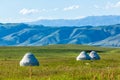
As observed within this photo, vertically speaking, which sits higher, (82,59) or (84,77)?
(84,77)

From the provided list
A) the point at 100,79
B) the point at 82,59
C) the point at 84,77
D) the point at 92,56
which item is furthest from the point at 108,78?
the point at 92,56

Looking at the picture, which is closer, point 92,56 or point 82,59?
point 82,59

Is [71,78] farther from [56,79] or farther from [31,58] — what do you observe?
[31,58]

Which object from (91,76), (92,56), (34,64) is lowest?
(92,56)

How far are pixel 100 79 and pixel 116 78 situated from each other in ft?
4.40

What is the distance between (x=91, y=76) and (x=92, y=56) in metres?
86.4

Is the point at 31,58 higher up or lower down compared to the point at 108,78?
lower down

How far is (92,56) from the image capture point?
359 feet

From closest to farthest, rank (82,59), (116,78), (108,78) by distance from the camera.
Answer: (108,78), (116,78), (82,59)

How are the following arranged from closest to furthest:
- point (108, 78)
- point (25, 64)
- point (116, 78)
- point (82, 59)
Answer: point (108, 78) < point (116, 78) < point (25, 64) < point (82, 59)

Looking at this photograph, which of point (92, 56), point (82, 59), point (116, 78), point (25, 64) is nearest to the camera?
point (116, 78)

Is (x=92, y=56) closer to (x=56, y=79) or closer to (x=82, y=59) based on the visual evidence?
(x=82, y=59)

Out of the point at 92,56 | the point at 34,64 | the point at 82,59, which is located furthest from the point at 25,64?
the point at 92,56

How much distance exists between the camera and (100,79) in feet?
71.4
